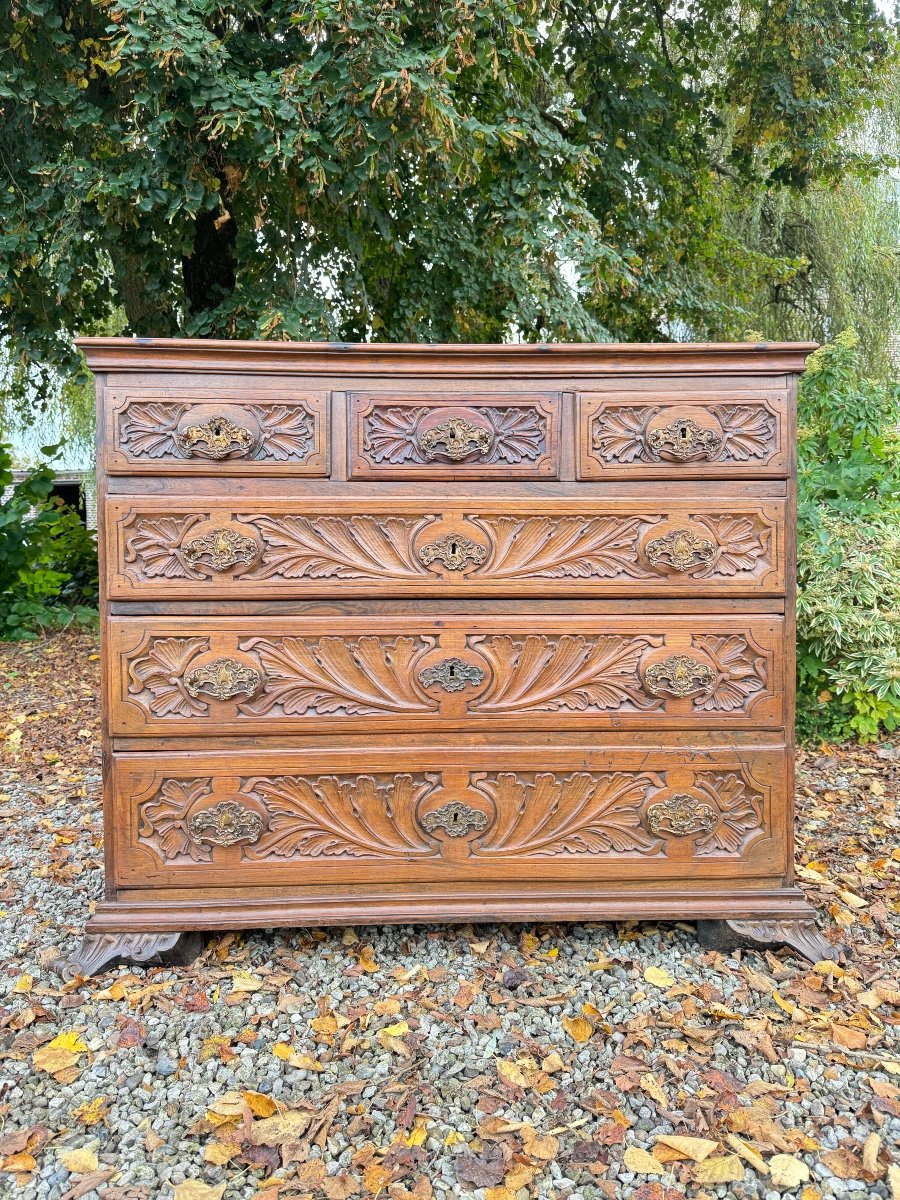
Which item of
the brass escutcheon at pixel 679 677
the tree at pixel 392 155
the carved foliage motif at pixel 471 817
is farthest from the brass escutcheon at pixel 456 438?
the tree at pixel 392 155

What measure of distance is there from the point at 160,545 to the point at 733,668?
1.45 meters

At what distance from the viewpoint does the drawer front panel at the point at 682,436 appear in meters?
1.92

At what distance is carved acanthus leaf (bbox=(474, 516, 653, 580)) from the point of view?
194cm

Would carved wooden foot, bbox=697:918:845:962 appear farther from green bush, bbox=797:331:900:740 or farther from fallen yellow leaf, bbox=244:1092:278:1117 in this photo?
green bush, bbox=797:331:900:740

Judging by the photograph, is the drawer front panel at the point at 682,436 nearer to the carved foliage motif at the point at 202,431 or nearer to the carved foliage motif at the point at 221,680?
the carved foliage motif at the point at 202,431

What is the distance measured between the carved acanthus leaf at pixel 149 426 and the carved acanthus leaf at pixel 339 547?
0.91 ft

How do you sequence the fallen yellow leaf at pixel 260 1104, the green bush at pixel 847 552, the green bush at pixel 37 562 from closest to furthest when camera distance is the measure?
the fallen yellow leaf at pixel 260 1104 → the green bush at pixel 847 552 → the green bush at pixel 37 562

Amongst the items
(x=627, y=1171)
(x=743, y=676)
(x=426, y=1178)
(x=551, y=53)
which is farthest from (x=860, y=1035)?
(x=551, y=53)

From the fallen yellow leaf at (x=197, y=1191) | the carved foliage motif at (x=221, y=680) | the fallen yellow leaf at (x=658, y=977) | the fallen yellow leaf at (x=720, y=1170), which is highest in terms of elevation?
the carved foliage motif at (x=221, y=680)

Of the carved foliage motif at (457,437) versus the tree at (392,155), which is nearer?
the carved foliage motif at (457,437)

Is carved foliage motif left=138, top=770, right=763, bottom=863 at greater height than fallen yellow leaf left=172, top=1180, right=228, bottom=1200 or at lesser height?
greater

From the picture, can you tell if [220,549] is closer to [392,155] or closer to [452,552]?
[452,552]

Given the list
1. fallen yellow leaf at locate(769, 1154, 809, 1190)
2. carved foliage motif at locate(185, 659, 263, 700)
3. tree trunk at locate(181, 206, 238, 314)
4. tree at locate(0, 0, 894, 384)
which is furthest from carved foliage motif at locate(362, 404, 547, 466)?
tree trunk at locate(181, 206, 238, 314)

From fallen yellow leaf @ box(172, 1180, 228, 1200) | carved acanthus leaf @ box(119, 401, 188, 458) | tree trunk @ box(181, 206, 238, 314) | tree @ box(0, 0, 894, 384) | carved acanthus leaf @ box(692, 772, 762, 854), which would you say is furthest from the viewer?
tree trunk @ box(181, 206, 238, 314)
